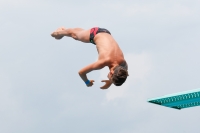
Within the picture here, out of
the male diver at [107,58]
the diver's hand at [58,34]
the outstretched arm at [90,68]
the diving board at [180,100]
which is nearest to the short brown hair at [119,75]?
the male diver at [107,58]

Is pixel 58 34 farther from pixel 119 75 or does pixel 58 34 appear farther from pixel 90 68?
pixel 119 75

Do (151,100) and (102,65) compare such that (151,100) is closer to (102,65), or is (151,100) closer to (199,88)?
(199,88)

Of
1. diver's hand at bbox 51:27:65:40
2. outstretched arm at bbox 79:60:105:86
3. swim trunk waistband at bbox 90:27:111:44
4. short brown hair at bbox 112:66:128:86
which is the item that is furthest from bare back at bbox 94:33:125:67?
diver's hand at bbox 51:27:65:40

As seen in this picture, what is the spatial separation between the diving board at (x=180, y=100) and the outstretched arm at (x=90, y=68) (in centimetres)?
652

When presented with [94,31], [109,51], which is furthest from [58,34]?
[109,51]

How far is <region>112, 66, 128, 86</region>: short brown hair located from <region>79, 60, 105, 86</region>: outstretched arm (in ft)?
1.30

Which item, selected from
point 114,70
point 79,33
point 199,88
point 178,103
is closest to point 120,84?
point 114,70

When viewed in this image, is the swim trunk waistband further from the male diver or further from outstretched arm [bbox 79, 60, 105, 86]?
outstretched arm [bbox 79, 60, 105, 86]

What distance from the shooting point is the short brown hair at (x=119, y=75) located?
9.96m

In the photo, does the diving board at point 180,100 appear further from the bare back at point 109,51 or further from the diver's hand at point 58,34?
the bare back at point 109,51

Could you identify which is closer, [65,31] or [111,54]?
[111,54]

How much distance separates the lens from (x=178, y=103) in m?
17.4

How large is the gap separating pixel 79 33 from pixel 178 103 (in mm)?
6793

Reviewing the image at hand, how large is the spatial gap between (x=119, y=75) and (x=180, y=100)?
753 cm
